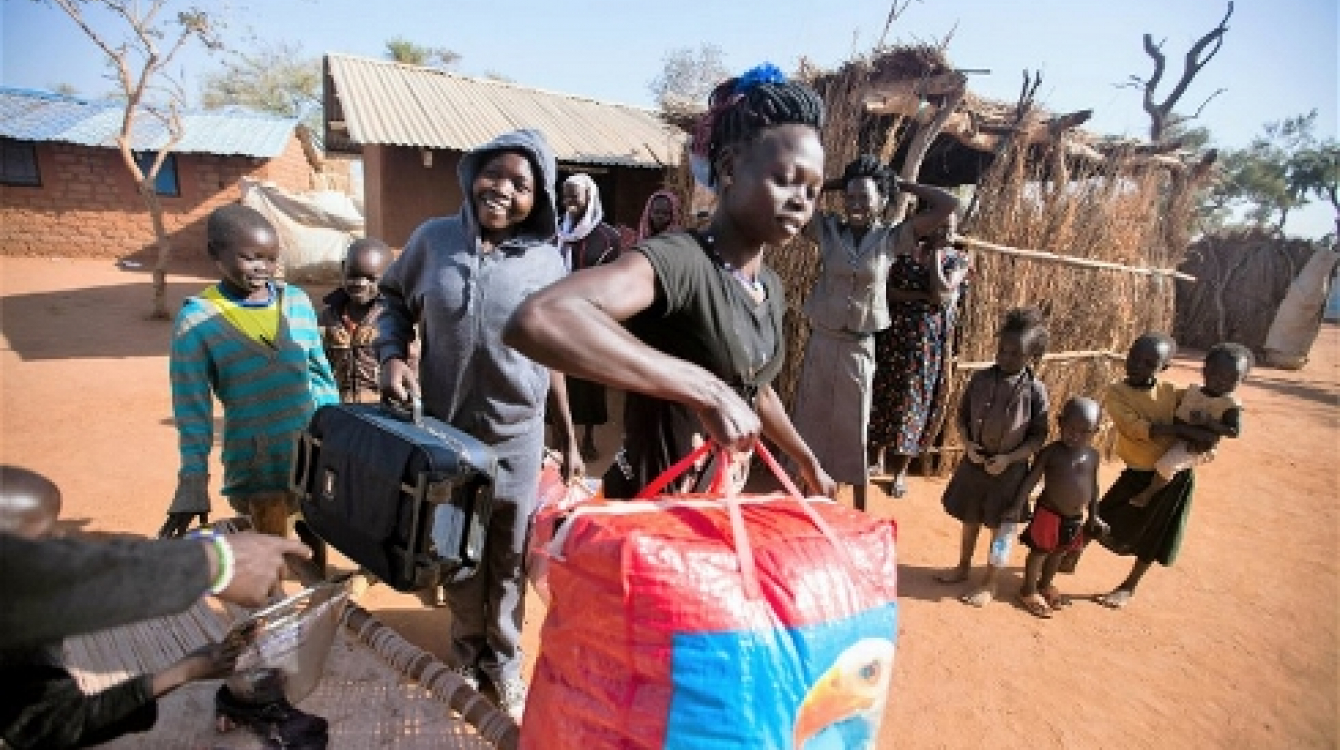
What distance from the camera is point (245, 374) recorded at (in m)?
2.38

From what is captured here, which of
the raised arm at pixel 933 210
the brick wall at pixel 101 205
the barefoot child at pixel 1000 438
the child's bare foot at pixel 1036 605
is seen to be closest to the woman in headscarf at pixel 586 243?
the raised arm at pixel 933 210

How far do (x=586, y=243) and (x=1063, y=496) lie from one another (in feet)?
11.2

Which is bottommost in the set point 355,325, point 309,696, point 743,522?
point 309,696

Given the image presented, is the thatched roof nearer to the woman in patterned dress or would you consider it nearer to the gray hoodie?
the woman in patterned dress

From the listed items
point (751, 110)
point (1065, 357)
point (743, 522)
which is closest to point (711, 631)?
point (743, 522)

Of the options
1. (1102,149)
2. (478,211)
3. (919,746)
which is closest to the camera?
(478,211)

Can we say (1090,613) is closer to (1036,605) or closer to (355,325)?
(1036,605)

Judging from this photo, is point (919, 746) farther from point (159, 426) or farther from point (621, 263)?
point (159, 426)

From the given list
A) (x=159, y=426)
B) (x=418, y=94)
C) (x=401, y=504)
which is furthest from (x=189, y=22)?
(x=401, y=504)

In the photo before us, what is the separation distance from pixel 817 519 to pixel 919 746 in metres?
1.73

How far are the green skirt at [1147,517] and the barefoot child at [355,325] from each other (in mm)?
3932

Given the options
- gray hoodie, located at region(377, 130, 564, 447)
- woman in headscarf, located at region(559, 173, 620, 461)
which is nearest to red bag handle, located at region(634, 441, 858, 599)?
gray hoodie, located at region(377, 130, 564, 447)

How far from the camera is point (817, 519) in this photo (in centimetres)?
125

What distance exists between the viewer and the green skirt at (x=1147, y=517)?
137 inches
